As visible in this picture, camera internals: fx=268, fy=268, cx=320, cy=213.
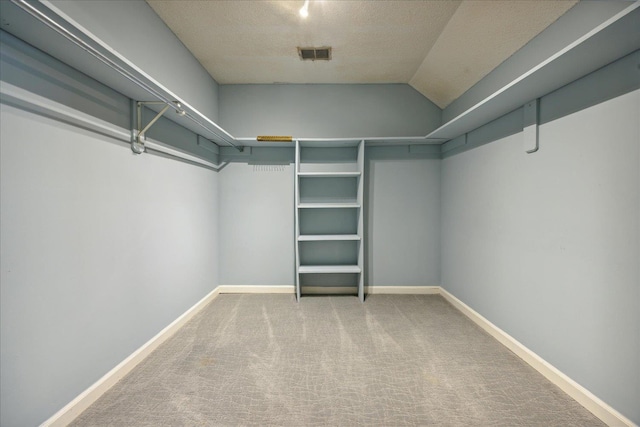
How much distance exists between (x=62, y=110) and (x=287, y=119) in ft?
7.53

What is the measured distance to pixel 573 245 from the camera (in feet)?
5.32

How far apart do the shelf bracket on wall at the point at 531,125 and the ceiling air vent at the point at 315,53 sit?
5.82ft

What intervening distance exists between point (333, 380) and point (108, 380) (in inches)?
55.1

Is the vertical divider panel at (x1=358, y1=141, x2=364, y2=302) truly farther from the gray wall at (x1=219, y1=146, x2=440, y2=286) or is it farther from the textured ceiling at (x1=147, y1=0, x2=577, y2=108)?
the textured ceiling at (x1=147, y1=0, x2=577, y2=108)

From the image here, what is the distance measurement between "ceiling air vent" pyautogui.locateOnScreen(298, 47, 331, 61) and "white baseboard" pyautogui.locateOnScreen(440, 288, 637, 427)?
2948 mm

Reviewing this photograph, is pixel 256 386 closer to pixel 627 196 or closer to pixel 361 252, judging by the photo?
pixel 361 252

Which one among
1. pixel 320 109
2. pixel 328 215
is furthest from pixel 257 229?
pixel 320 109

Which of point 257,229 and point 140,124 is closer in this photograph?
point 140,124

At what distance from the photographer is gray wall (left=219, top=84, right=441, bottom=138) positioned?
3375 mm

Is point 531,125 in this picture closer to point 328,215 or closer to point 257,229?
point 328,215

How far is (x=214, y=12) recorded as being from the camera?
2.06 metres

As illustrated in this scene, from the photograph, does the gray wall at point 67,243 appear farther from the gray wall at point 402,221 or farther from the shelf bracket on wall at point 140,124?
the gray wall at point 402,221

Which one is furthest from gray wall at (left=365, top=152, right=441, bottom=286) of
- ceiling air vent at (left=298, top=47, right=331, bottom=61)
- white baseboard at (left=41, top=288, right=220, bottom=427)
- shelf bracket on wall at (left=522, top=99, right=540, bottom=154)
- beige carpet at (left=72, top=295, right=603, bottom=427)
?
white baseboard at (left=41, top=288, right=220, bottom=427)

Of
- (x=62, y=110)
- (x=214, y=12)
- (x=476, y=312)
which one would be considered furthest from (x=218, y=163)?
(x=476, y=312)
